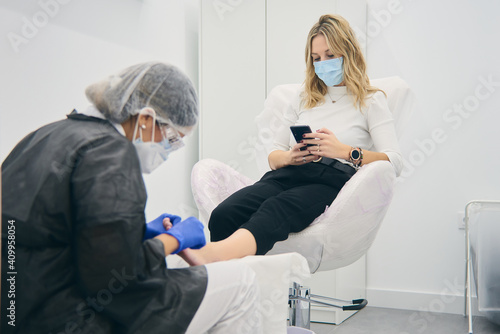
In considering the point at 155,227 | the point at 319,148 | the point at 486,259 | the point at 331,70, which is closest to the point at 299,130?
the point at 319,148

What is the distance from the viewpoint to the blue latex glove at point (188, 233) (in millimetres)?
1114

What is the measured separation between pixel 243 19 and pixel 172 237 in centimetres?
202

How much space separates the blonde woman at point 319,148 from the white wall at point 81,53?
0.82 m

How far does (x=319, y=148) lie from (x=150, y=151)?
81 cm

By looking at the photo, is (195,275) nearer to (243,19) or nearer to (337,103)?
(337,103)

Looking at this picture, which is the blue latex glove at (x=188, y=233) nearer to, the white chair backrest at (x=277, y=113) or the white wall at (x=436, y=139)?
the white chair backrest at (x=277, y=113)

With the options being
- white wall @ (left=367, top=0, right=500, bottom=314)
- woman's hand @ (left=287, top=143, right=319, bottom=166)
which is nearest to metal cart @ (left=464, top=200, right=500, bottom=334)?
white wall @ (left=367, top=0, right=500, bottom=314)

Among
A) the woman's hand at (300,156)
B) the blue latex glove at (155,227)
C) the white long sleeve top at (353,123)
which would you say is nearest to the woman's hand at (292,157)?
the woman's hand at (300,156)

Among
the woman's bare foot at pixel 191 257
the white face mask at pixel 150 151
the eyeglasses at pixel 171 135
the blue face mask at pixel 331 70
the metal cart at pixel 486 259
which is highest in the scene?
the blue face mask at pixel 331 70

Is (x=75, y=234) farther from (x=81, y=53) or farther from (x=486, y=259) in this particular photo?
(x=486, y=259)

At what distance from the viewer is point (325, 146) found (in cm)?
179

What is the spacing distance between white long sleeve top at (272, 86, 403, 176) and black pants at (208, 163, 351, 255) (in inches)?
6.5

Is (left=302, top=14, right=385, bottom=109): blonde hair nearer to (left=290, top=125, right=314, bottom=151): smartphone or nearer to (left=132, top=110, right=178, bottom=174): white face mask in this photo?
(left=290, top=125, right=314, bottom=151): smartphone

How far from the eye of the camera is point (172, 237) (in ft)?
3.61
